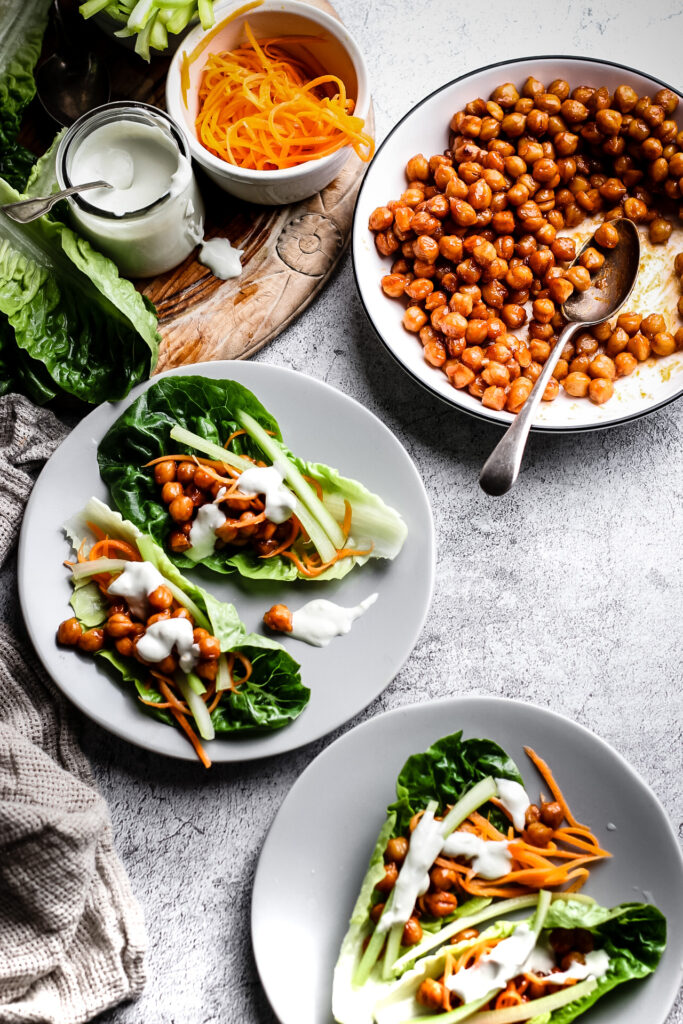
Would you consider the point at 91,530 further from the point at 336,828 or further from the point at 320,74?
the point at 320,74

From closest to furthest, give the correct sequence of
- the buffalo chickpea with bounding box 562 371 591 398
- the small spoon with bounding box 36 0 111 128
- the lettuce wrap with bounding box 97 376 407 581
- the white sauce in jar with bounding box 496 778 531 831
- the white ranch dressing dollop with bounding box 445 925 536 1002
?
the white ranch dressing dollop with bounding box 445 925 536 1002 → the white sauce in jar with bounding box 496 778 531 831 → the lettuce wrap with bounding box 97 376 407 581 → the buffalo chickpea with bounding box 562 371 591 398 → the small spoon with bounding box 36 0 111 128

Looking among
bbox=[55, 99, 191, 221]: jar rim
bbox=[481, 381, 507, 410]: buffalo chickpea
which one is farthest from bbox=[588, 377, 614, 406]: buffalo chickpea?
bbox=[55, 99, 191, 221]: jar rim

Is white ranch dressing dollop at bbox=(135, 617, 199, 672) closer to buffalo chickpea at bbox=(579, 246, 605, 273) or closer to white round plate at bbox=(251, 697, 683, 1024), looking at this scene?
white round plate at bbox=(251, 697, 683, 1024)

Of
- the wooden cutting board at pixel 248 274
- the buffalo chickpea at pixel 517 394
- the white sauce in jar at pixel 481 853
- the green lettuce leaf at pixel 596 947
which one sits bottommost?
the green lettuce leaf at pixel 596 947

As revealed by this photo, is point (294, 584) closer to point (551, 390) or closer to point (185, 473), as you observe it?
point (185, 473)

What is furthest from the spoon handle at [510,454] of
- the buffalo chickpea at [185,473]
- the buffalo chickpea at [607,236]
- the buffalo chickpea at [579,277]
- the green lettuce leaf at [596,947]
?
the green lettuce leaf at [596,947]

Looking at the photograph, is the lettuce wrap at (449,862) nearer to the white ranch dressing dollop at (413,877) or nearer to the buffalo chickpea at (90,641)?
the white ranch dressing dollop at (413,877)

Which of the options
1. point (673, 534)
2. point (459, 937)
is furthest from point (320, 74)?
point (459, 937)
